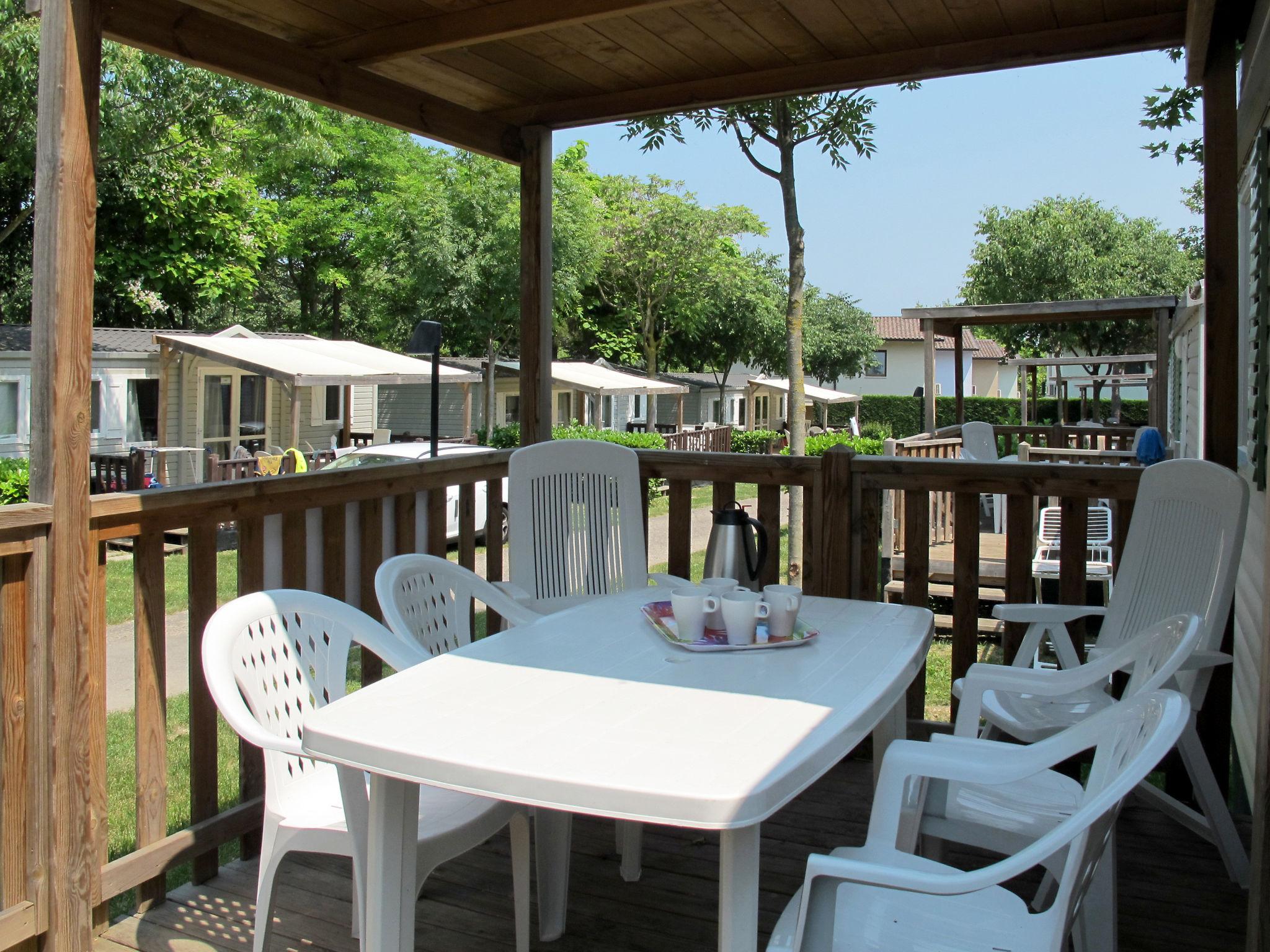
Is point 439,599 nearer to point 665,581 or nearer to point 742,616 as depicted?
point 665,581

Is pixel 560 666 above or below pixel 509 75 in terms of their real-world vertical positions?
below

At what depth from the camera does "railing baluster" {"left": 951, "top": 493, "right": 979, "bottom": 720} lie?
3115mm

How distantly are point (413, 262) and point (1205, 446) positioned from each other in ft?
61.5

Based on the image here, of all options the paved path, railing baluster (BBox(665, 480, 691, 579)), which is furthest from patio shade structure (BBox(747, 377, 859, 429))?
railing baluster (BBox(665, 480, 691, 579))

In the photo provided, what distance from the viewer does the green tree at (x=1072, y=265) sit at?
26.0 m

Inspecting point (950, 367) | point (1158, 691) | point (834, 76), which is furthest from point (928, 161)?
point (1158, 691)

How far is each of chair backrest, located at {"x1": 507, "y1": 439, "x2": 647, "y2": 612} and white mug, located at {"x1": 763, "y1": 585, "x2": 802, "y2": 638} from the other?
3.79 ft

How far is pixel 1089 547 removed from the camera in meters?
6.91

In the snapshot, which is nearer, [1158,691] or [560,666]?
[1158,691]

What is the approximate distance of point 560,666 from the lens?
1.94 m

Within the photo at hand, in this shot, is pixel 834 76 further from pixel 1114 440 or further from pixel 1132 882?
pixel 1114 440

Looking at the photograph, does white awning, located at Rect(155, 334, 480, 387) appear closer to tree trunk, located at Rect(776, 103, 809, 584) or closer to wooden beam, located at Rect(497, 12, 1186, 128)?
tree trunk, located at Rect(776, 103, 809, 584)

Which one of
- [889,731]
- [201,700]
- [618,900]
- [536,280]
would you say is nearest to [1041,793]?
[889,731]

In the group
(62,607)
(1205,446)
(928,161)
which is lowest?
(62,607)
